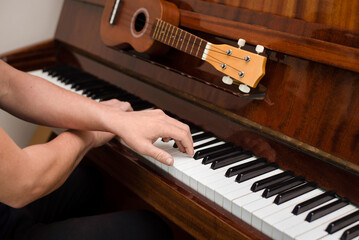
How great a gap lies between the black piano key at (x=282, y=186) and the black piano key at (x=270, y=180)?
0.05 ft

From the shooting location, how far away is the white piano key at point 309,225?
76cm

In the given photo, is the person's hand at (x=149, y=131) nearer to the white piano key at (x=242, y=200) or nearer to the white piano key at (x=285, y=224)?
the white piano key at (x=242, y=200)

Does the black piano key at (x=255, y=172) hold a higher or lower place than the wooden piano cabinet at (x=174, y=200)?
higher

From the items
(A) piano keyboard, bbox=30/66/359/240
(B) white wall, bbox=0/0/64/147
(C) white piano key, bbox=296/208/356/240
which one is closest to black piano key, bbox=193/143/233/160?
(A) piano keyboard, bbox=30/66/359/240

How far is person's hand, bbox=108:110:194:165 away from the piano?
47 millimetres

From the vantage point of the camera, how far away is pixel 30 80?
1186mm

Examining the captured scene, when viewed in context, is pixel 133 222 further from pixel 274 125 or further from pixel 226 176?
pixel 274 125

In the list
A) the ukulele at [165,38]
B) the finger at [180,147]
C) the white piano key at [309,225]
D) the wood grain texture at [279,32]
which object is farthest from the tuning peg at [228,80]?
the white piano key at [309,225]

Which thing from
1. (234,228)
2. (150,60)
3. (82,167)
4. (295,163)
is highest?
(150,60)

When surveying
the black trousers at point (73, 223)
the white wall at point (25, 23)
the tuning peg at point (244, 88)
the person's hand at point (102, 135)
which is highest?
the tuning peg at point (244, 88)

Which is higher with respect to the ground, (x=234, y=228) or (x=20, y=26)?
(x=20, y=26)

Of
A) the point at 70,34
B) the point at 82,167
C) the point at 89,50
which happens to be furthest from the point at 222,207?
the point at 70,34

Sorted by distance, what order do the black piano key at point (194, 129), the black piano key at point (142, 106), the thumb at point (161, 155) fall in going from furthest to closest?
the black piano key at point (142, 106) → the black piano key at point (194, 129) → the thumb at point (161, 155)

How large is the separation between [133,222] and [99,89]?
1.89 feet
